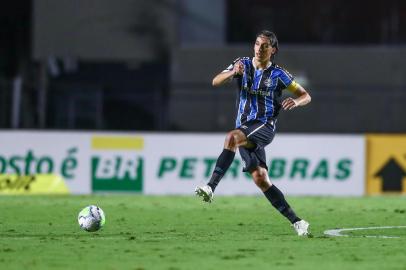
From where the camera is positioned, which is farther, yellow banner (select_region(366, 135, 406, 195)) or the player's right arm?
yellow banner (select_region(366, 135, 406, 195))

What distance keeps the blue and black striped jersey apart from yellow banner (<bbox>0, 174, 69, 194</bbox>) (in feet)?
34.9

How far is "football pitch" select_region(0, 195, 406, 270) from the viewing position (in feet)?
30.5

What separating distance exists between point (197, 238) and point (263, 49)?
7.05ft

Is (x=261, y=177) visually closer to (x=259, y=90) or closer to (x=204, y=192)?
(x=204, y=192)

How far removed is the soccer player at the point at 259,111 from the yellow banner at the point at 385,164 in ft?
36.6

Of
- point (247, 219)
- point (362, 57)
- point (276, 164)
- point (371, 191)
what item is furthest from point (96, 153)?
point (362, 57)

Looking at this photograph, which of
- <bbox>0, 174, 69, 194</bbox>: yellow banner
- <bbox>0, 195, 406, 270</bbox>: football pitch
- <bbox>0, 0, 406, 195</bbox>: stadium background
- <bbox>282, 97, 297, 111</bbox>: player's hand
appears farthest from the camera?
<bbox>0, 0, 406, 195</bbox>: stadium background

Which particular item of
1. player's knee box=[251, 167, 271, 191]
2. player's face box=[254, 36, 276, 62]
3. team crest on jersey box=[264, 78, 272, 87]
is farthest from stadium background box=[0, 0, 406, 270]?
player's face box=[254, 36, 276, 62]

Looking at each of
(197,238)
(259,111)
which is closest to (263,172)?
(259,111)

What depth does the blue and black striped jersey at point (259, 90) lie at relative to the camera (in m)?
11.9

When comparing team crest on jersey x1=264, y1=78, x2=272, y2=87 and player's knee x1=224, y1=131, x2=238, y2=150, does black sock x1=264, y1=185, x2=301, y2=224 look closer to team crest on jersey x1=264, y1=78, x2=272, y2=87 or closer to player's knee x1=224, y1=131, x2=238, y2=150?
player's knee x1=224, y1=131, x2=238, y2=150

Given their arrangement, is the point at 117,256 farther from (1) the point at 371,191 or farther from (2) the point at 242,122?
(1) the point at 371,191

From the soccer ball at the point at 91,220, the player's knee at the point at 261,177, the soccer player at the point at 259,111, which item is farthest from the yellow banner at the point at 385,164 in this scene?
the soccer ball at the point at 91,220

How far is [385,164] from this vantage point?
899 inches
